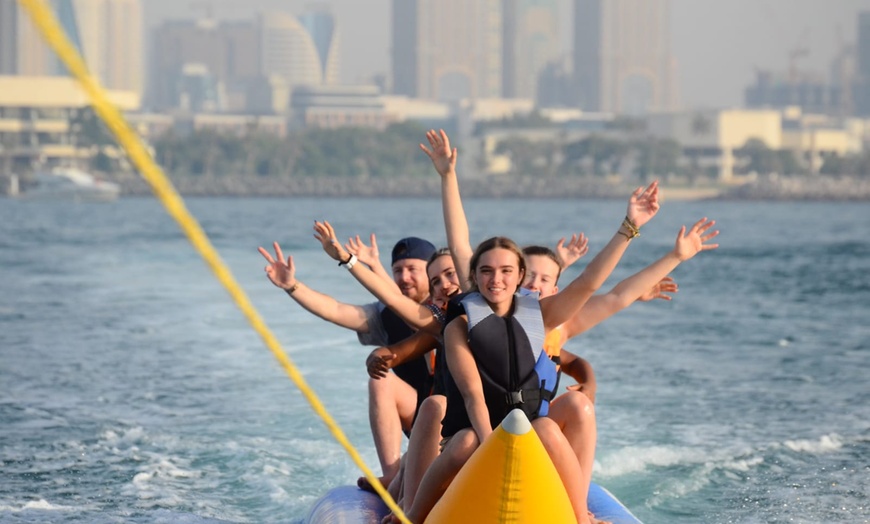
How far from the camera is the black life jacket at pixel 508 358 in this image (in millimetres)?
4777

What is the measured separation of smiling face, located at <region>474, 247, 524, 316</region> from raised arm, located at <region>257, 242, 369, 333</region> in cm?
52

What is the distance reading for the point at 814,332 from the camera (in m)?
17.5

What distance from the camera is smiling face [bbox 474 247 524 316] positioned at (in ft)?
15.6

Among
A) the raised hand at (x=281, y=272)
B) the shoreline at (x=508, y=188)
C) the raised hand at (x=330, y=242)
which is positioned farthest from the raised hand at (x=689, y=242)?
the shoreline at (x=508, y=188)

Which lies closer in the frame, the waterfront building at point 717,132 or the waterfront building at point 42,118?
the waterfront building at point 42,118

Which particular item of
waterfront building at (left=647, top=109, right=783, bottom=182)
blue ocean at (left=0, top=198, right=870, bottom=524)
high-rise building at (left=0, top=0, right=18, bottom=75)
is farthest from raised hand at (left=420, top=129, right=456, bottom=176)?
high-rise building at (left=0, top=0, right=18, bottom=75)

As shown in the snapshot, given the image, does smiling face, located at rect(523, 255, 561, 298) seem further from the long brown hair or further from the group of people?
the long brown hair

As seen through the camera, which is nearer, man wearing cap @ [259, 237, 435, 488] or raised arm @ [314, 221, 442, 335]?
raised arm @ [314, 221, 442, 335]

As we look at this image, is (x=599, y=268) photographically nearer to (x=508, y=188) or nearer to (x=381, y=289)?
(x=381, y=289)

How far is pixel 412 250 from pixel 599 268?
99 cm

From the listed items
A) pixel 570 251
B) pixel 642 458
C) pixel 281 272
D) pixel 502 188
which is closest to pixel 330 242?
pixel 281 272

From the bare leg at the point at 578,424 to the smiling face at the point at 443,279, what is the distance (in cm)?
64

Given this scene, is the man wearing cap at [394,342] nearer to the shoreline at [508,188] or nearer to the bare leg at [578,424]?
the bare leg at [578,424]

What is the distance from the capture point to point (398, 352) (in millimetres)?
5133
